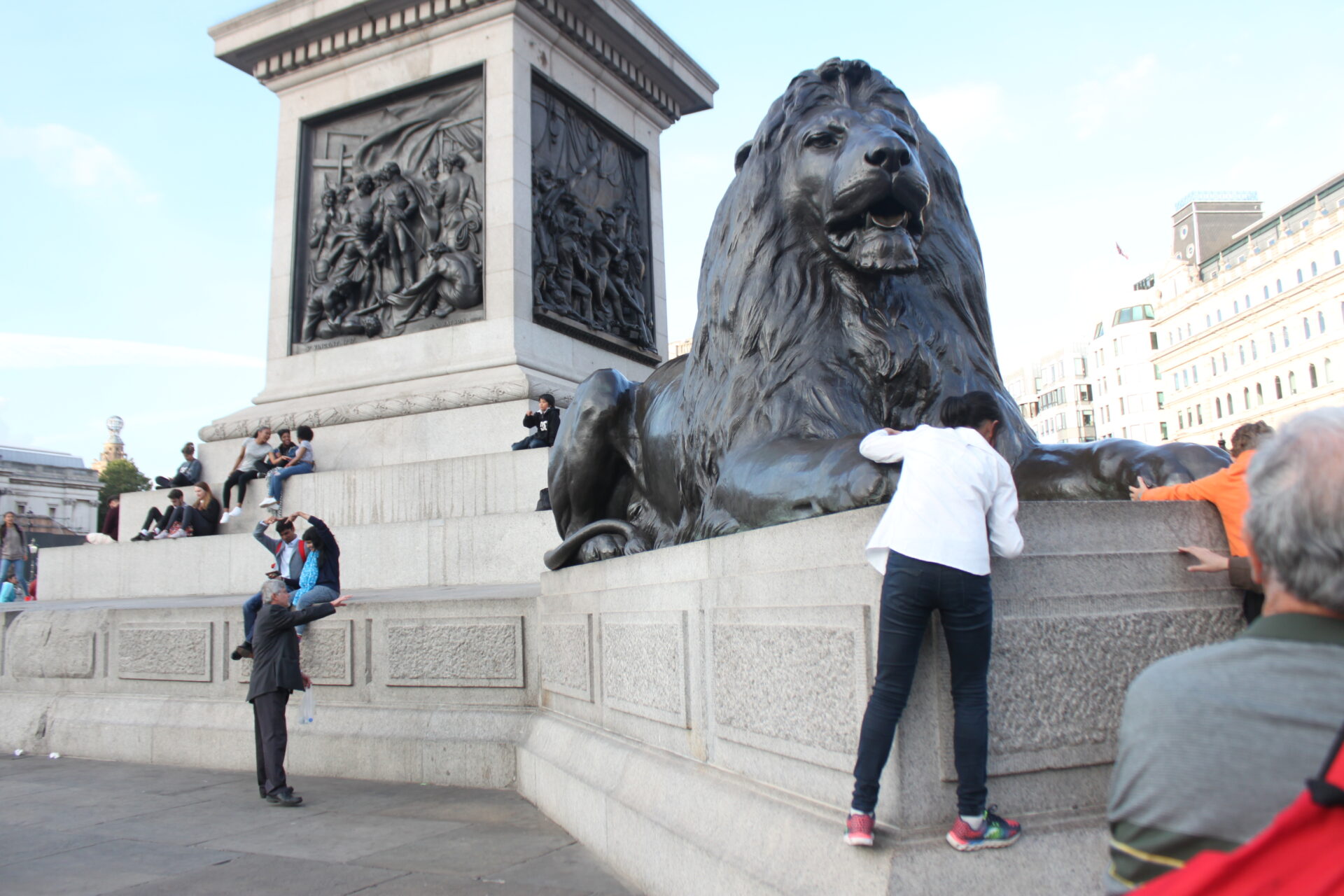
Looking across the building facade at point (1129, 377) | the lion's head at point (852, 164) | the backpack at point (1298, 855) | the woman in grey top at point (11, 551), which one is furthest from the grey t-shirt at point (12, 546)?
the building facade at point (1129, 377)

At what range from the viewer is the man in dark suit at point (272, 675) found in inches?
237

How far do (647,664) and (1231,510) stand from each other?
2.21 m

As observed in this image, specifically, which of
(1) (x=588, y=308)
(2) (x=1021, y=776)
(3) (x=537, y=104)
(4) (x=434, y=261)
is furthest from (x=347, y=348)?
(2) (x=1021, y=776)

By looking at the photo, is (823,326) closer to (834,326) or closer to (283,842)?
(834,326)

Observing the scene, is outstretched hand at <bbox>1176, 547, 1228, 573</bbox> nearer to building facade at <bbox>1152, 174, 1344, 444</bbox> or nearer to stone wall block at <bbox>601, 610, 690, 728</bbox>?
stone wall block at <bbox>601, 610, 690, 728</bbox>

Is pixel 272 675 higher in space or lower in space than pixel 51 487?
lower

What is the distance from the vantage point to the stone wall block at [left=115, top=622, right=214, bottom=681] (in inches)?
296

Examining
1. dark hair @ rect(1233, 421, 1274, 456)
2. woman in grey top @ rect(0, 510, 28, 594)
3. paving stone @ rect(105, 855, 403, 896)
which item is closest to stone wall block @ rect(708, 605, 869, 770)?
dark hair @ rect(1233, 421, 1274, 456)

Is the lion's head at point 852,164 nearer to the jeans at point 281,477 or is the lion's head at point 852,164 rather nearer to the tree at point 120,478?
the jeans at point 281,477

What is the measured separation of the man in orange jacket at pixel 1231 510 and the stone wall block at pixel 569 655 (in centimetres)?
280

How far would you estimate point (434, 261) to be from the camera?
1235cm

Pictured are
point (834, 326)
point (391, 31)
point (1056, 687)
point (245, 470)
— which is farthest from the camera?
point (391, 31)

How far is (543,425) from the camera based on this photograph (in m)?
10.2

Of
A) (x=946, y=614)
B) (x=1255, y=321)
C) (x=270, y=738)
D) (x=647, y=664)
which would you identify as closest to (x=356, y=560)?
(x=270, y=738)
